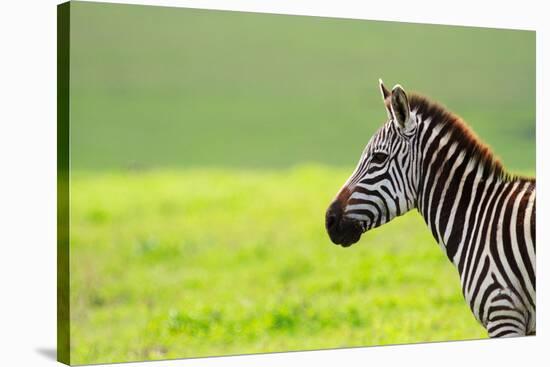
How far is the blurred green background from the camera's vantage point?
321 inches

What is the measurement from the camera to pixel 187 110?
27.8 ft

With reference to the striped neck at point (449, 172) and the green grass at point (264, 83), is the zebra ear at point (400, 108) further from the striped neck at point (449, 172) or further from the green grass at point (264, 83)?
the green grass at point (264, 83)

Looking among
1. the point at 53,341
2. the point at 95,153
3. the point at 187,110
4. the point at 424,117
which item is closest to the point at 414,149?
the point at 424,117

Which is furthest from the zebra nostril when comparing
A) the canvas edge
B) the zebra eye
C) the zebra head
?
the canvas edge

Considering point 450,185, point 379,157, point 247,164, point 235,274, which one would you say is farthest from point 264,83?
point 450,185

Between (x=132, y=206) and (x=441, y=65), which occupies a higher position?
(x=441, y=65)

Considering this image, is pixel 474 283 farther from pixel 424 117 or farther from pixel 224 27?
pixel 224 27

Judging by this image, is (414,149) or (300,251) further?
(300,251)

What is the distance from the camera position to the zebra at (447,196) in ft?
26.1

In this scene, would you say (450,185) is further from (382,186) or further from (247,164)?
(247,164)

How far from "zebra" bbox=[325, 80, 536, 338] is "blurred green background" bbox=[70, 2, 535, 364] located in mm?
1056

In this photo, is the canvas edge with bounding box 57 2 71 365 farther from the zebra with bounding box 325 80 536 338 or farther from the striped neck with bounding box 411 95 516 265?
the striped neck with bounding box 411 95 516 265

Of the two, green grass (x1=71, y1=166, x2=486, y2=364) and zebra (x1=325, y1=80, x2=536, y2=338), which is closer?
zebra (x1=325, y1=80, x2=536, y2=338)

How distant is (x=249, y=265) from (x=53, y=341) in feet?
6.51
